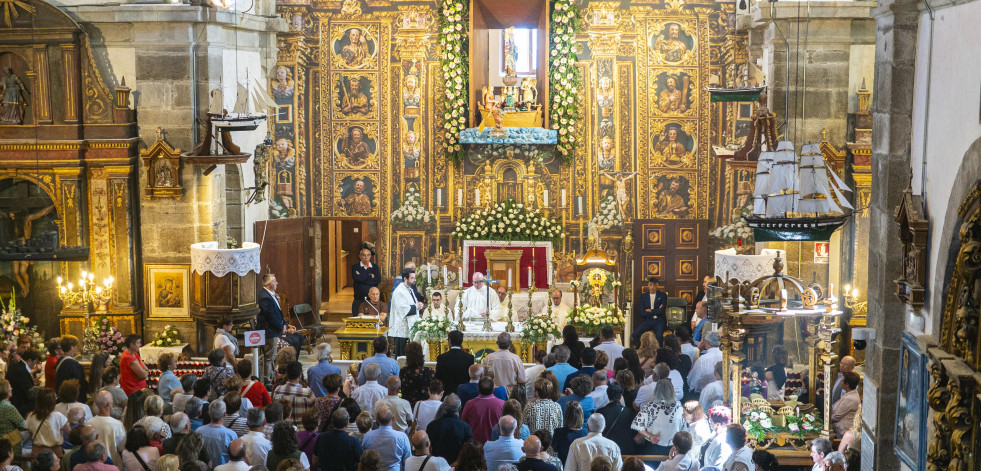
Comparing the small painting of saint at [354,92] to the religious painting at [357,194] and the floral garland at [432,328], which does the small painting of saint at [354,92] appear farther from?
the floral garland at [432,328]

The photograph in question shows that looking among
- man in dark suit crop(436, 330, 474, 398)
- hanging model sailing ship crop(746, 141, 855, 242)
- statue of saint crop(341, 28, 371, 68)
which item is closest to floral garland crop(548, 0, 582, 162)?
statue of saint crop(341, 28, 371, 68)

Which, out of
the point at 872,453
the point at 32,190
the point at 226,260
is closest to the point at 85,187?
the point at 32,190

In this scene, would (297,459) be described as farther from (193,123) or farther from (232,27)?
(232,27)

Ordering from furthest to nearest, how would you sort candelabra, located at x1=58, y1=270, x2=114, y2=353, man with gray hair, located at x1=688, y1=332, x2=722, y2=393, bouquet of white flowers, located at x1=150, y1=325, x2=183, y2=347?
bouquet of white flowers, located at x1=150, y1=325, x2=183, y2=347 → candelabra, located at x1=58, y1=270, x2=114, y2=353 → man with gray hair, located at x1=688, y1=332, x2=722, y2=393

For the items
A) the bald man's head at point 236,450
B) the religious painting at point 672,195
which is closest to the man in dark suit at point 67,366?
the bald man's head at point 236,450

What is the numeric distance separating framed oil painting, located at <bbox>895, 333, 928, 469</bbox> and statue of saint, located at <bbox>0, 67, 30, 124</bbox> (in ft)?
45.2

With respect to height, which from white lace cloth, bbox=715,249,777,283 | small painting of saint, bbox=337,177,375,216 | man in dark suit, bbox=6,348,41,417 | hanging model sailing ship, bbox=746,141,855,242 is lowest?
man in dark suit, bbox=6,348,41,417

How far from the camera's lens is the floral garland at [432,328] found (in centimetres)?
1678

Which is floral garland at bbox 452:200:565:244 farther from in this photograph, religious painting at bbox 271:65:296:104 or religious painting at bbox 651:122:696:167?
religious painting at bbox 271:65:296:104

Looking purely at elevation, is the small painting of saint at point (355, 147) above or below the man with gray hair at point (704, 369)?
above

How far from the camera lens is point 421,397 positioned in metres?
12.2

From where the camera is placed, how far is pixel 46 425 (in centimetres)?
1157

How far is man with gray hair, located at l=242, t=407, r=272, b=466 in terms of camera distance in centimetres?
1040

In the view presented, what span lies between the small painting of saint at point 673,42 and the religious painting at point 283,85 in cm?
673
